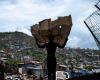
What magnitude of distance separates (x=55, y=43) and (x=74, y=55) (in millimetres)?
160866

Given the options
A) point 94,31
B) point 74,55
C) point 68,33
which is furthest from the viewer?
point 74,55

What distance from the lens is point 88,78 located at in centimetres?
934

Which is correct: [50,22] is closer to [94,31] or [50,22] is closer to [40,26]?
[40,26]

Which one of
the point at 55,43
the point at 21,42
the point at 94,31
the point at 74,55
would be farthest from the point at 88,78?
the point at 21,42

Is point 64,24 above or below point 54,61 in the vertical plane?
above

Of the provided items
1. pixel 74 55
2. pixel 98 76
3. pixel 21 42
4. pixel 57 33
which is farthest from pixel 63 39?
pixel 21 42

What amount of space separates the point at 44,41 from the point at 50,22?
38 centimetres

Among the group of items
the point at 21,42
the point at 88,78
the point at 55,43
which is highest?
the point at 21,42

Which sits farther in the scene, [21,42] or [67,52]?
[21,42]

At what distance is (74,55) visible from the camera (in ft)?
552

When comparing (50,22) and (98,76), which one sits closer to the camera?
(50,22)

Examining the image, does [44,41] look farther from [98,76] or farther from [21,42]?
[21,42]

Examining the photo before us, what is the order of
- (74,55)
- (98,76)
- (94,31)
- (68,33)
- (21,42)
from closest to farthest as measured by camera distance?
(68,33), (98,76), (94,31), (74,55), (21,42)

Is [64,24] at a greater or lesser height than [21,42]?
lesser
